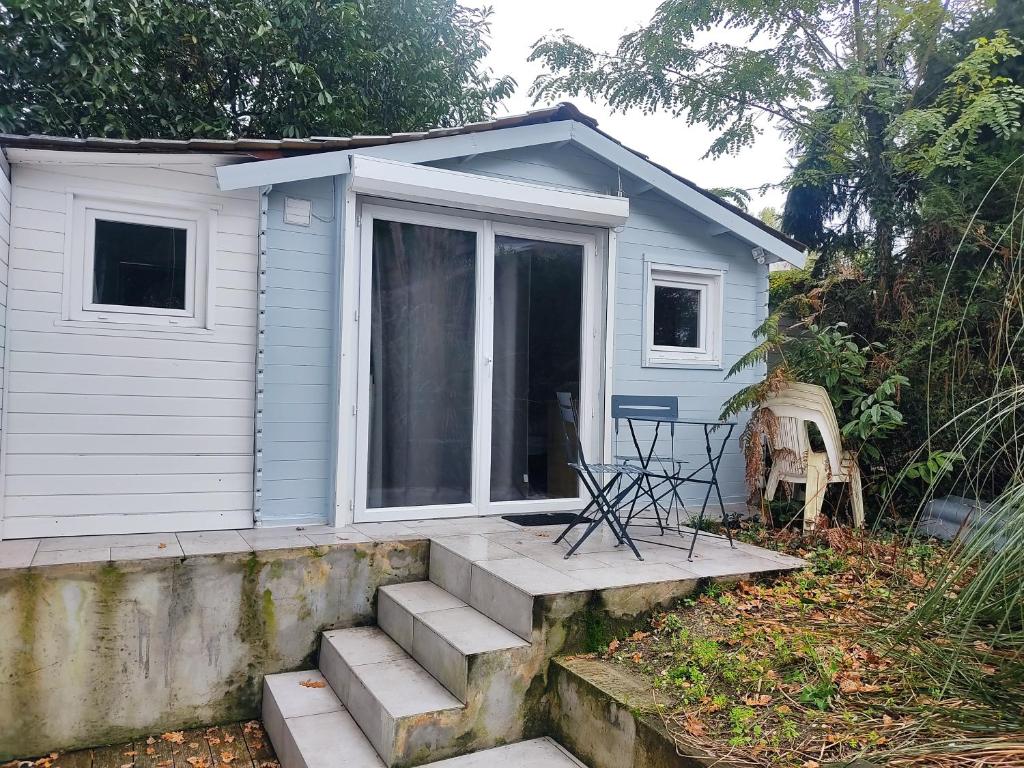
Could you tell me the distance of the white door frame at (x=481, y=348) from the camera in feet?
15.3

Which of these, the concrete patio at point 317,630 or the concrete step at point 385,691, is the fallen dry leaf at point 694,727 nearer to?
the concrete patio at point 317,630

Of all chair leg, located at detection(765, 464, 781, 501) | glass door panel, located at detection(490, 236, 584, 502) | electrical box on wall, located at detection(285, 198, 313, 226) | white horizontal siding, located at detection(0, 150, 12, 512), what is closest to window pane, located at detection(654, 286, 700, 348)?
glass door panel, located at detection(490, 236, 584, 502)

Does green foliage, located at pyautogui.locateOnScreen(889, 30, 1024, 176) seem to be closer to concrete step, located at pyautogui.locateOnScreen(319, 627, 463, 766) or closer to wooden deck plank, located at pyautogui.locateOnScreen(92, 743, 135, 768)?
concrete step, located at pyautogui.locateOnScreen(319, 627, 463, 766)

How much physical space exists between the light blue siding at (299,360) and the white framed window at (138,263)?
41 centimetres

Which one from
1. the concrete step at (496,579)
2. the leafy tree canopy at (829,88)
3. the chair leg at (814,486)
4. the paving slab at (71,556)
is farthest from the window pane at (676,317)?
the paving slab at (71,556)

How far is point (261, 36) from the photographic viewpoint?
7.87 meters

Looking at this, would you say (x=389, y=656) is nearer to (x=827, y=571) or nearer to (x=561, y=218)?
(x=827, y=571)

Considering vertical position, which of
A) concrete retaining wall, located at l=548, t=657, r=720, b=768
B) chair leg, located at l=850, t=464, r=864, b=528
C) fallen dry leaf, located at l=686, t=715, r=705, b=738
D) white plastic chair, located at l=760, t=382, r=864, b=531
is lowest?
concrete retaining wall, located at l=548, t=657, r=720, b=768

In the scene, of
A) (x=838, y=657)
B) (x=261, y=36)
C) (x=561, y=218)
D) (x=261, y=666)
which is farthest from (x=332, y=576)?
(x=261, y=36)

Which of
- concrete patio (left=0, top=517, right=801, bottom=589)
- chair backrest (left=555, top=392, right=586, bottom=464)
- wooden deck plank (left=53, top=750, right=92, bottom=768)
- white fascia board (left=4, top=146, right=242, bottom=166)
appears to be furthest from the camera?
chair backrest (left=555, top=392, right=586, bottom=464)

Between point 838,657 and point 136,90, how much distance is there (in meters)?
8.72

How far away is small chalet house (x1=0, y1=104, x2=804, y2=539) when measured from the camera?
4039mm

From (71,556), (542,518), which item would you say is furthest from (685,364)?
(71,556)

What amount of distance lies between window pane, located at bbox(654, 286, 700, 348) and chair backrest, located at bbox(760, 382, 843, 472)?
1.07 meters
